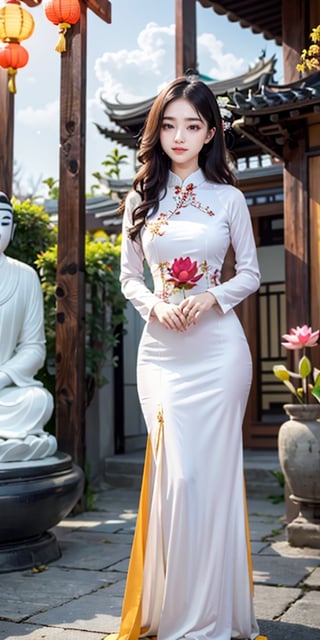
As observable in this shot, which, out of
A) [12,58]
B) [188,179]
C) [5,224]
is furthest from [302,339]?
[12,58]

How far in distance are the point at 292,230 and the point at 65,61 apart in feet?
6.66

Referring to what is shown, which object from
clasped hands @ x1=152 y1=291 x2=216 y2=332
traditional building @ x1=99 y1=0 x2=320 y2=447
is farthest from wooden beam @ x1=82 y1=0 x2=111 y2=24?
clasped hands @ x1=152 y1=291 x2=216 y2=332

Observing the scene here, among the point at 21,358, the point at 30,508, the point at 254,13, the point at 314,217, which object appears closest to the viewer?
the point at 30,508

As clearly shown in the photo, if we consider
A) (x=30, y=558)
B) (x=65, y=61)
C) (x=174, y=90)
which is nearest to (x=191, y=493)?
(x=174, y=90)

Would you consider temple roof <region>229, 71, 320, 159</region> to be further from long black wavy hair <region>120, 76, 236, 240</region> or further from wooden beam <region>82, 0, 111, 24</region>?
long black wavy hair <region>120, 76, 236, 240</region>

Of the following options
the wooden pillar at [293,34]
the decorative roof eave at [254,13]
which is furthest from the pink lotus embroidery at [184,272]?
the decorative roof eave at [254,13]

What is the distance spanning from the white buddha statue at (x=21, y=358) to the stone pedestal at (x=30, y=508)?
6.2 inches

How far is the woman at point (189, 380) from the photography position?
8.30ft

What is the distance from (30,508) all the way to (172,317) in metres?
1.93

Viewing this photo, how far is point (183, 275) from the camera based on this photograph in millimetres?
2543

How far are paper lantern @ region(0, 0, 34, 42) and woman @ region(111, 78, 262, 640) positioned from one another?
3.17m

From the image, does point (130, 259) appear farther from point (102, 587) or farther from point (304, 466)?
point (304, 466)

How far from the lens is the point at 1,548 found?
13.4 feet

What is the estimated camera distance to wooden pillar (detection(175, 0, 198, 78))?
18.8 feet
